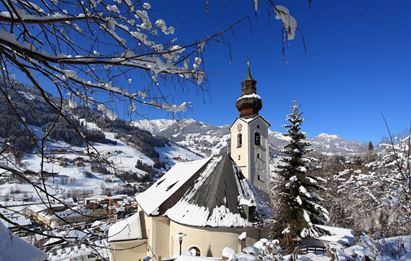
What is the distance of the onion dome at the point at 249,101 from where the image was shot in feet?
101

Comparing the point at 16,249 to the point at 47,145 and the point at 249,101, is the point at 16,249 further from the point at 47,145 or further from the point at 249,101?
the point at 249,101

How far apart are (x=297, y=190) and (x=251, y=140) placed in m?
15.0

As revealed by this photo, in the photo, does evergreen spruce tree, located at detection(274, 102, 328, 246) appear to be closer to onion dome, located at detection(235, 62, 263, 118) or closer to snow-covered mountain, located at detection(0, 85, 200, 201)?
snow-covered mountain, located at detection(0, 85, 200, 201)

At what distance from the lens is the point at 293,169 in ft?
51.5

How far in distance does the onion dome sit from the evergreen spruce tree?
14372 mm

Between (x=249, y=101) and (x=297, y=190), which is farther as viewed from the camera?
(x=249, y=101)

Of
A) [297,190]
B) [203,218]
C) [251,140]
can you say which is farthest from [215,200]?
[251,140]

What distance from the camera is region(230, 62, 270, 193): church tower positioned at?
30047 mm

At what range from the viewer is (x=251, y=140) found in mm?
30188

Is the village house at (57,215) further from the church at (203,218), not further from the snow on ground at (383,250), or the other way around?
the church at (203,218)

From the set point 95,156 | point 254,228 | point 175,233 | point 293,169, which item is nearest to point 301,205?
point 293,169

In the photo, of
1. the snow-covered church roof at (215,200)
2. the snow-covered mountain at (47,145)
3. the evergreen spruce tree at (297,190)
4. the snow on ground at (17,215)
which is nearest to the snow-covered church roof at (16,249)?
the snow on ground at (17,215)

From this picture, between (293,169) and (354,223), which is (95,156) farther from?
(354,223)

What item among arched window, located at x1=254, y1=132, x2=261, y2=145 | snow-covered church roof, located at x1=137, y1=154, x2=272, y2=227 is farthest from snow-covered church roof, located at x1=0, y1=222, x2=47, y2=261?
arched window, located at x1=254, y1=132, x2=261, y2=145
